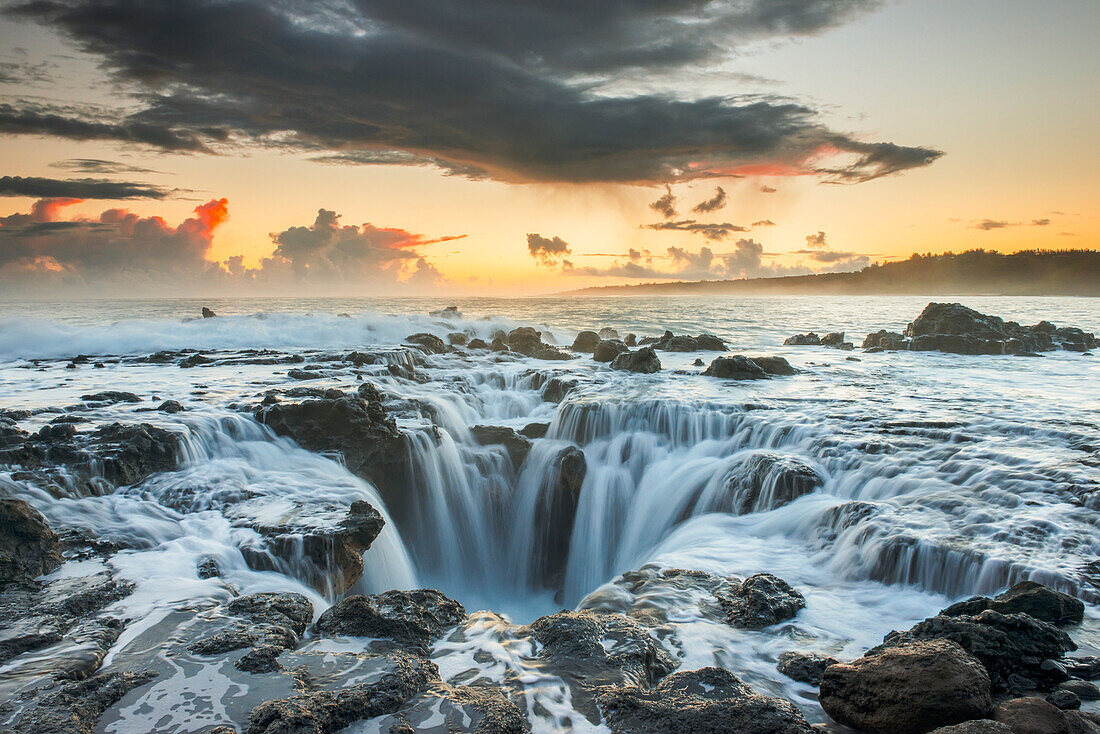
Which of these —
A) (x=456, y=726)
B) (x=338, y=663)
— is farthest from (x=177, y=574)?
(x=456, y=726)

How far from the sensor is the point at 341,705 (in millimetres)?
4668

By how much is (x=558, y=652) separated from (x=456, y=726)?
1.47 m

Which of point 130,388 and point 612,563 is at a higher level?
point 130,388

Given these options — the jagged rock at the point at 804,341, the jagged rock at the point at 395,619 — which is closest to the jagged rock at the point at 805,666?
the jagged rock at the point at 395,619

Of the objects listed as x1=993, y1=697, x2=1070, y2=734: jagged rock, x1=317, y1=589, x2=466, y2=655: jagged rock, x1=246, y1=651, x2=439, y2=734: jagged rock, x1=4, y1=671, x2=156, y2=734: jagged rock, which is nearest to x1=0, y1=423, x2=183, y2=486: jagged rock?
x1=4, y1=671, x2=156, y2=734: jagged rock

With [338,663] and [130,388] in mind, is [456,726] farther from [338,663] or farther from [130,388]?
[130,388]

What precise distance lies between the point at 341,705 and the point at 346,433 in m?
8.56

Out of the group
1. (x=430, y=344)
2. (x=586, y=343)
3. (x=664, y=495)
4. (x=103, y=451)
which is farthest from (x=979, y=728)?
(x=586, y=343)

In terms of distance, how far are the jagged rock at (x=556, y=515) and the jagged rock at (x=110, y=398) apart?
34.1 ft

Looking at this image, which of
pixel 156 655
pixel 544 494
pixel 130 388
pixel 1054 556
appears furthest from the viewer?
pixel 130 388

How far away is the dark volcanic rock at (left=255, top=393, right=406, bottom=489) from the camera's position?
12484mm

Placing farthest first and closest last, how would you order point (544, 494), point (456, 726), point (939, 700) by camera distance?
point (544, 494) < point (456, 726) < point (939, 700)

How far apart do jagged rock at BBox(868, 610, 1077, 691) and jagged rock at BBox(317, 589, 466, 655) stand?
432cm

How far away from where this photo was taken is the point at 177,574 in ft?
24.1
